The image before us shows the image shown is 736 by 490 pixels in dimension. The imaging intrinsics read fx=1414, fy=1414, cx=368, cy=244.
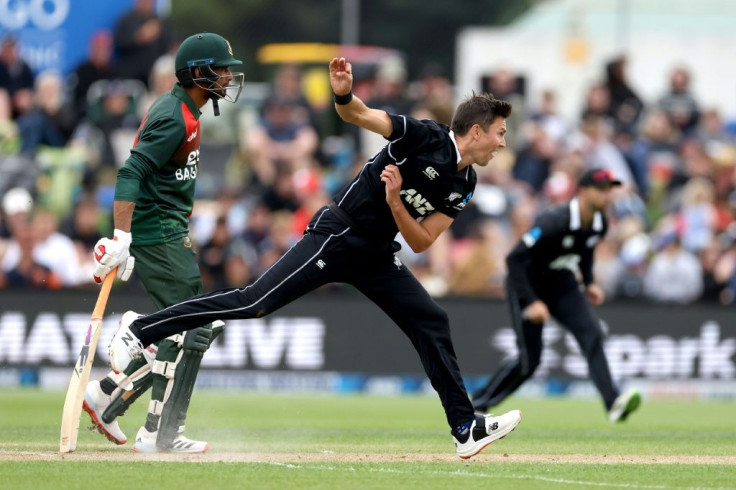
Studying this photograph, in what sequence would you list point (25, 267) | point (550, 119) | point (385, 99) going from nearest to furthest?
point (25, 267)
point (385, 99)
point (550, 119)

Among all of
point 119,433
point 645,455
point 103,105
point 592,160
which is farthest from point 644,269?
point 119,433

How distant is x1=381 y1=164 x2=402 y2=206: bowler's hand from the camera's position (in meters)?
8.98

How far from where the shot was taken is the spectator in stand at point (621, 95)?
2244 centimetres

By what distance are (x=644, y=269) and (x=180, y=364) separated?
10807 millimetres

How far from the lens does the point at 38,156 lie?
2041 cm

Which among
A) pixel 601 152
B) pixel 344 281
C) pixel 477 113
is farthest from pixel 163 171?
pixel 601 152

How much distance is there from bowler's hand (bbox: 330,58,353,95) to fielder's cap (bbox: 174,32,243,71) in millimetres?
1335

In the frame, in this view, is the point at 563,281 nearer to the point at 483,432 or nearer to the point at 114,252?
the point at 483,432

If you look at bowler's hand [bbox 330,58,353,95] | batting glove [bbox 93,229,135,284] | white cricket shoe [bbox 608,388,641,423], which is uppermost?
bowler's hand [bbox 330,58,353,95]

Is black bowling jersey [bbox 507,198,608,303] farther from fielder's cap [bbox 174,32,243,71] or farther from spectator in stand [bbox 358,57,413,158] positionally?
spectator in stand [bbox 358,57,413,158]

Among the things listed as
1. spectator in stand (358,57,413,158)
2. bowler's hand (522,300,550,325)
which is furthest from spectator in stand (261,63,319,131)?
bowler's hand (522,300,550,325)

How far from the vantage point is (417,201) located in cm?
927

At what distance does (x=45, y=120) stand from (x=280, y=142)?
348 centimetres

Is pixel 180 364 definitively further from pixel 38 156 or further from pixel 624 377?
pixel 38 156
